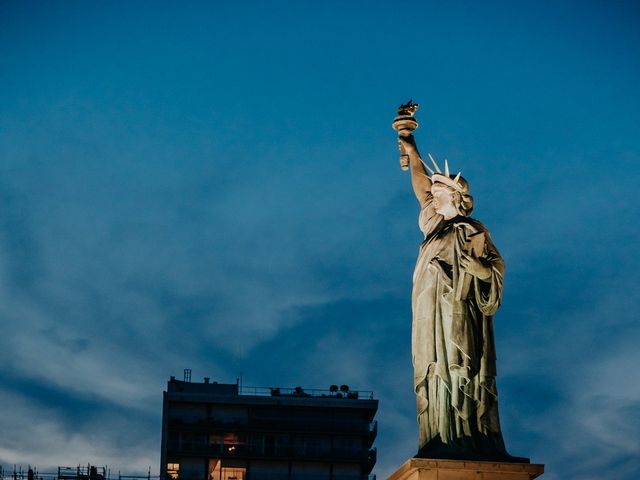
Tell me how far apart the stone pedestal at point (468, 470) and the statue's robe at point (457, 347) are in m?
0.52

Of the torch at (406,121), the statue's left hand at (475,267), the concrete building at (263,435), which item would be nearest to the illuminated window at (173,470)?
the concrete building at (263,435)

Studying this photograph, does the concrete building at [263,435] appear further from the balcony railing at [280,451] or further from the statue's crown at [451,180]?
the statue's crown at [451,180]

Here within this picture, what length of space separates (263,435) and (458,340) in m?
80.7

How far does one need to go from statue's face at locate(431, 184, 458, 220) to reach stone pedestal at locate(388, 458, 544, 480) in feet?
14.1

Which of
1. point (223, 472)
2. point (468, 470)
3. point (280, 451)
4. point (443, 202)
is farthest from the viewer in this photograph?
point (280, 451)

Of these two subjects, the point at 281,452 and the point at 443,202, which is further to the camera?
the point at 281,452

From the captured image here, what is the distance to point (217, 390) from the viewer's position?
100m

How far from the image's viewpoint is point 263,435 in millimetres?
99188

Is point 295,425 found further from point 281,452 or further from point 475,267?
point 475,267

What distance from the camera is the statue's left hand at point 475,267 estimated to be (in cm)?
1989

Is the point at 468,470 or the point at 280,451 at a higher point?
the point at 280,451

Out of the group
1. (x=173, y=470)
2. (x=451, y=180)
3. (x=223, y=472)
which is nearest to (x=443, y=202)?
(x=451, y=180)

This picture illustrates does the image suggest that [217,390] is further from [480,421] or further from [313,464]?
[480,421]

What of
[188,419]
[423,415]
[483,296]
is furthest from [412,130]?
[188,419]
